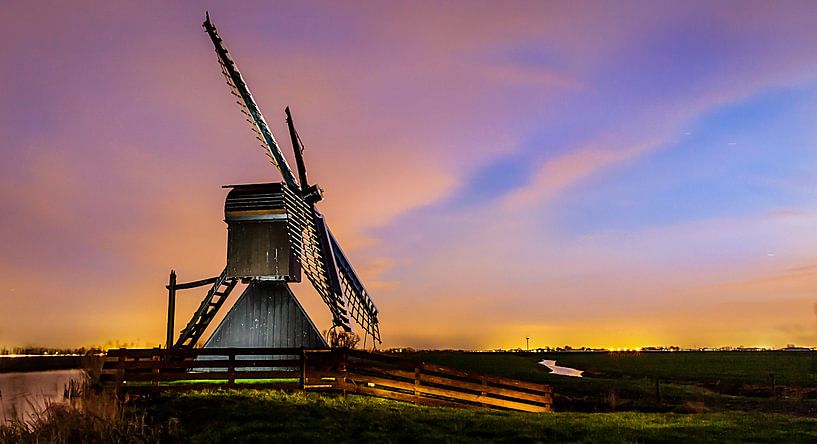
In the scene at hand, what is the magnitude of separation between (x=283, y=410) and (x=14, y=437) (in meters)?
5.80

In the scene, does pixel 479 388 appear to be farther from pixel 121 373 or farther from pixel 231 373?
pixel 121 373

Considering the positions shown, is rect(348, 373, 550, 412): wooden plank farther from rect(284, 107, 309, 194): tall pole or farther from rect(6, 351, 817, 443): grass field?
rect(284, 107, 309, 194): tall pole

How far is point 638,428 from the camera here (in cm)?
1480

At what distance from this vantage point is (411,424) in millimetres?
14727

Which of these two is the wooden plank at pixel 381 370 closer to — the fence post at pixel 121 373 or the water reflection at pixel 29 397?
the fence post at pixel 121 373

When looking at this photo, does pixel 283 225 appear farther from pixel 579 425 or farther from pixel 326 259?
pixel 579 425

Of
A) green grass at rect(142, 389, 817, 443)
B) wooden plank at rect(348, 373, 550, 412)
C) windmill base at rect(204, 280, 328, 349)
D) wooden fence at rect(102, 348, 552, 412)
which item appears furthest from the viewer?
windmill base at rect(204, 280, 328, 349)

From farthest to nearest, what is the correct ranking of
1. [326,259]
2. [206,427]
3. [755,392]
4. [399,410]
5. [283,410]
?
[755,392] → [326,259] → [399,410] → [283,410] → [206,427]

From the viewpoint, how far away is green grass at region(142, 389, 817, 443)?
43.8 feet

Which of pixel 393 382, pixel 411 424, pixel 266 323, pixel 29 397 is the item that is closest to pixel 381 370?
pixel 393 382

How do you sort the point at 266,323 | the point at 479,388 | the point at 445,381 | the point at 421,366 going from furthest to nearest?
the point at 266,323 < the point at 479,388 < the point at 421,366 < the point at 445,381

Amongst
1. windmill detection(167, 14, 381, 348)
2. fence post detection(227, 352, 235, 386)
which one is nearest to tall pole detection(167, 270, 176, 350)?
windmill detection(167, 14, 381, 348)

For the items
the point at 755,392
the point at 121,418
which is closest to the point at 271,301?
the point at 121,418

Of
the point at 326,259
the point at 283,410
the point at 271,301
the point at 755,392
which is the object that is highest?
the point at 326,259
